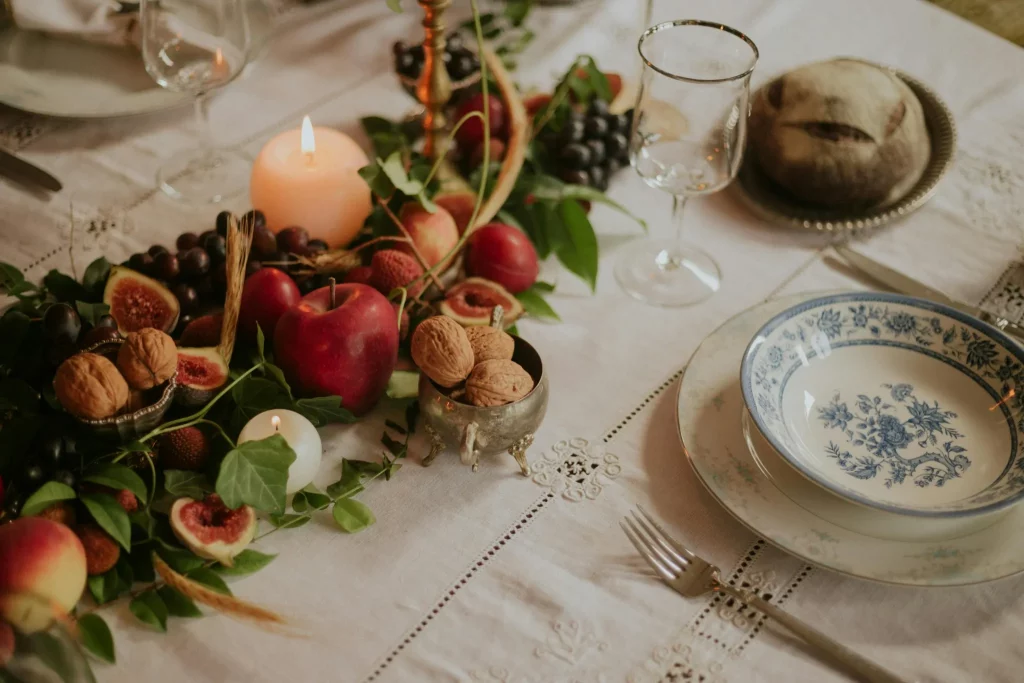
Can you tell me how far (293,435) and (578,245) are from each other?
1.51ft

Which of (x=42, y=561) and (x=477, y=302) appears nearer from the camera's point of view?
(x=42, y=561)

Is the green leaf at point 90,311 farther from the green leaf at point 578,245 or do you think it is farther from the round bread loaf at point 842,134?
the round bread loaf at point 842,134

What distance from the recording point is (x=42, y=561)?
2.34 feet

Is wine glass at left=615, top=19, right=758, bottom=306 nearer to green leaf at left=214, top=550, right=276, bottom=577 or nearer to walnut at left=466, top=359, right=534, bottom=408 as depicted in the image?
walnut at left=466, top=359, right=534, bottom=408

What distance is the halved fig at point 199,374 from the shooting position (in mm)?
864

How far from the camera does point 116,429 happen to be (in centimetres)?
81

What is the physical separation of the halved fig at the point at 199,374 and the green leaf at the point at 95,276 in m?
0.17

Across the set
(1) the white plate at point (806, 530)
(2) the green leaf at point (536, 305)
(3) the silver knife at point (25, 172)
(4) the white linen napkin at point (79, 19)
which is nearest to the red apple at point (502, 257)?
(2) the green leaf at point (536, 305)

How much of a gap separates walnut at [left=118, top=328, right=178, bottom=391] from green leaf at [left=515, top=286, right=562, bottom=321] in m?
0.42

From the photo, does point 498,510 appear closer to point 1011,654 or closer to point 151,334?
point 151,334

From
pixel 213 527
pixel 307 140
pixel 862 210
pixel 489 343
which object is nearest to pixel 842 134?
pixel 862 210

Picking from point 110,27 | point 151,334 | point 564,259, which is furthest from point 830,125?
point 110,27

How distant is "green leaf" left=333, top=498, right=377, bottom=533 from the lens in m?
0.85

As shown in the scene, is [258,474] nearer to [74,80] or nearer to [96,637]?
[96,637]
